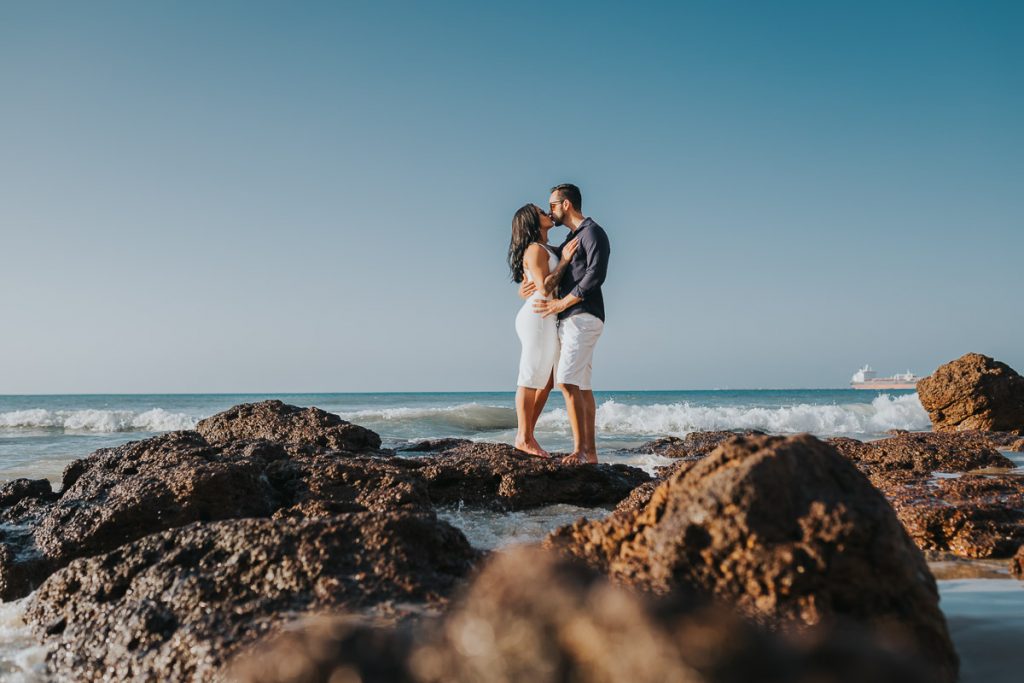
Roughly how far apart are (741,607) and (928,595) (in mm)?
499

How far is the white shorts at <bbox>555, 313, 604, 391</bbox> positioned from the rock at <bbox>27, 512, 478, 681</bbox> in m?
4.11

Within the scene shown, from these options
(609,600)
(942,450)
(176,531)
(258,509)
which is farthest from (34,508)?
(942,450)

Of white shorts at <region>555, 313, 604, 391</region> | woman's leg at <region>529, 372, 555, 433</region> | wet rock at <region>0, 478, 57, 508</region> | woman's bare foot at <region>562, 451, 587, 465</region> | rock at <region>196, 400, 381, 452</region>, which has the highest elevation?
white shorts at <region>555, 313, 604, 391</region>

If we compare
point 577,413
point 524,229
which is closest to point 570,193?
point 524,229

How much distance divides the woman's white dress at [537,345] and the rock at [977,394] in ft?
28.1

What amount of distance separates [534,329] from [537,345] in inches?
6.3

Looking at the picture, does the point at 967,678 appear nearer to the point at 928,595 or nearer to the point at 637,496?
the point at 928,595

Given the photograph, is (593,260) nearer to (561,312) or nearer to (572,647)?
(561,312)

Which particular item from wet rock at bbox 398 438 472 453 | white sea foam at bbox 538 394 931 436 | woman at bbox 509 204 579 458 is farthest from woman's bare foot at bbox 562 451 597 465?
white sea foam at bbox 538 394 931 436

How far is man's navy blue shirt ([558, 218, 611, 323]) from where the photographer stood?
21.6ft

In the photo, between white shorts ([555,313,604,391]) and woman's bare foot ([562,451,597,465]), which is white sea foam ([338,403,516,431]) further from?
woman's bare foot ([562,451,597,465])

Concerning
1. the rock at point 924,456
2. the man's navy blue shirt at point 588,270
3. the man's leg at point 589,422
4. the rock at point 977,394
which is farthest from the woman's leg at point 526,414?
the rock at point 977,394

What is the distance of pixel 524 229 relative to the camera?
23.0ft

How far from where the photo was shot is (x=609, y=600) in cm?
94
